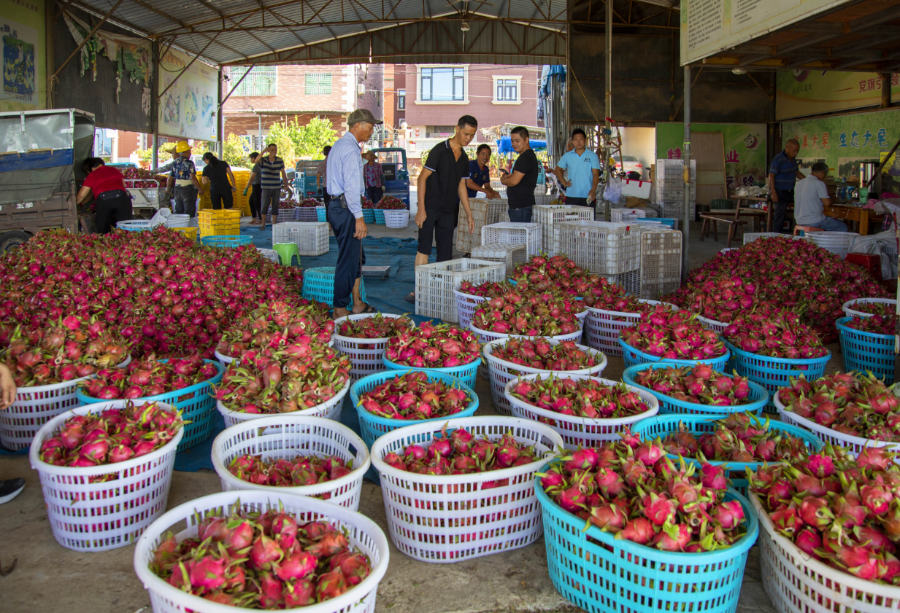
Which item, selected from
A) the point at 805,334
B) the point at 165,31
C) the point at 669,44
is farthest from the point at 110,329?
the point at 669,44

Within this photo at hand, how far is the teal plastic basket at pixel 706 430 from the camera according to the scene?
2.51m

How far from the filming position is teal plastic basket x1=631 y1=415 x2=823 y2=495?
2.51m

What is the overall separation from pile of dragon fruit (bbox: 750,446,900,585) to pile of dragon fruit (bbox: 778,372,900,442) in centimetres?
37

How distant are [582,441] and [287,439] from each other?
1.24 metres

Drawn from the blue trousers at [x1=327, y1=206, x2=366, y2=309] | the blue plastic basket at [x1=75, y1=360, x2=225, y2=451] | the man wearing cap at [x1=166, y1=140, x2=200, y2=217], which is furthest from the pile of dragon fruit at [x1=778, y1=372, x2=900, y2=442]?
the man wearing cap at [x1=166, y1=140, x2=200, y2=217]

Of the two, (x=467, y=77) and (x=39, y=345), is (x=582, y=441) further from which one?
(x=467, y=77)

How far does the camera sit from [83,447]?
8.21 feet

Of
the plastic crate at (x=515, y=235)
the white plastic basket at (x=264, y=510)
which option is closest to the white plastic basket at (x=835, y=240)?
the plastic crate at (x=515, y=235)

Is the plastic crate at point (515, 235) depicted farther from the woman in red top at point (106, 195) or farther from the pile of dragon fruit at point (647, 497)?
the pile of dragon fruit at point (647, 497)

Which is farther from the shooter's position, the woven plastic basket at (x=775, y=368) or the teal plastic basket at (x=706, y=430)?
the woven plastic basket at (x=775, y=368)

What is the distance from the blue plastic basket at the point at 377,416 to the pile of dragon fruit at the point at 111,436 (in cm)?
78

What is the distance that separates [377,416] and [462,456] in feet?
1.78

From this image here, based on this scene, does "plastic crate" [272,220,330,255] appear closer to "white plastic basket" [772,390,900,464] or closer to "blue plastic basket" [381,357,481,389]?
"blue plastic basket" [381,357,481,389]

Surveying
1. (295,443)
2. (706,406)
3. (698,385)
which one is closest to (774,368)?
(698,385)
